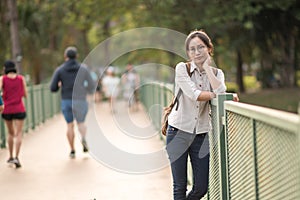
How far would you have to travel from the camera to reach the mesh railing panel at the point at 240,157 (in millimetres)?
4496

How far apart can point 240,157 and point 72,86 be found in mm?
7164

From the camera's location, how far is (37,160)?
39.6 feet

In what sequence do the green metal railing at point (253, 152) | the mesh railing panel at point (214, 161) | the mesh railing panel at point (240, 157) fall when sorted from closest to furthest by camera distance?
1. the green metal railing at point (253, 152)
2. the mesh railing panel at point (240, 157)
3. the mesh railing panel at point (214, 161)

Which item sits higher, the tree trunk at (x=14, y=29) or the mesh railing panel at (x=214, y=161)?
the tree trunk at (x=14, y=29)

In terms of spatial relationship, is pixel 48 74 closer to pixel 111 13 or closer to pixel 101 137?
pixel 111 13

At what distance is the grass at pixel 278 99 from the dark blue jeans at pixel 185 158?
21.8 meters

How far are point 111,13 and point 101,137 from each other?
1312cm

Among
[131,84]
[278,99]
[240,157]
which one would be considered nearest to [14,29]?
[131,84]

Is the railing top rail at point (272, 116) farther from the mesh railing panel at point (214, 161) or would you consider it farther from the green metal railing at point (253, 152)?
the mesh railing panel at point (214, 161)

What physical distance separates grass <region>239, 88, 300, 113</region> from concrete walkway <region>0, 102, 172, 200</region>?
14.6 m

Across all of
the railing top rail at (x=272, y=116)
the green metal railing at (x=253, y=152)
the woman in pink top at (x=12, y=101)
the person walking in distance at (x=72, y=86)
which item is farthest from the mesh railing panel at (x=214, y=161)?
the person walking in distance at (x=72, y=86)

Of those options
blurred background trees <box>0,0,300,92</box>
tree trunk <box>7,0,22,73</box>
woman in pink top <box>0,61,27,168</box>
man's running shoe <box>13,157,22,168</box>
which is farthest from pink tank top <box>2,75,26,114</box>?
blurred background trees <box>0,0,300,92</box>

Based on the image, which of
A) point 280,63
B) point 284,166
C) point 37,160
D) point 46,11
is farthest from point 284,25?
point 284,166

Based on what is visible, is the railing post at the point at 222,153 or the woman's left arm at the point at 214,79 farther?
the railing post at the point at 222,153
